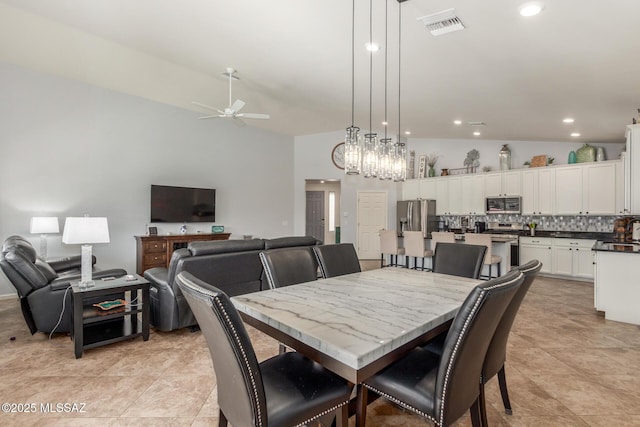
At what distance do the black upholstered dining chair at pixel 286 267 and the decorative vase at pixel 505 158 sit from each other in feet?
19.1

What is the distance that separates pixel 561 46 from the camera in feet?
9.36

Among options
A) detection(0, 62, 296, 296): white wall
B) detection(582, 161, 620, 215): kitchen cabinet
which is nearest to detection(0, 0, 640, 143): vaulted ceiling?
detection(582, 161, 620, 215): kitchen cabinet

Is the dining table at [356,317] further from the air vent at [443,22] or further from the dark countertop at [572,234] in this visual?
the dark countertop at [572,234]

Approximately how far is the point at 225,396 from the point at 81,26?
4560 millimetres

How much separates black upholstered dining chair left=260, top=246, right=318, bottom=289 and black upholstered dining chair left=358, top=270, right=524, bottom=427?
978 millimetres

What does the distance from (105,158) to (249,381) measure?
18.8ft

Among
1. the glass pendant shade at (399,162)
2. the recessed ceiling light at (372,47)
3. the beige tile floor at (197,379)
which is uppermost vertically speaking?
the recessed ceiling light at (372,47)

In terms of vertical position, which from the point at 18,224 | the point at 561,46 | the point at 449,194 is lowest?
the point at 18,224

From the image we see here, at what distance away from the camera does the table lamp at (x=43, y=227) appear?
14.9 ft

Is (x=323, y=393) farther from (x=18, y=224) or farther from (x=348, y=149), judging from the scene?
(x=18, y=224)

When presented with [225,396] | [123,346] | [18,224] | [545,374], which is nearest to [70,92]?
[18,224]

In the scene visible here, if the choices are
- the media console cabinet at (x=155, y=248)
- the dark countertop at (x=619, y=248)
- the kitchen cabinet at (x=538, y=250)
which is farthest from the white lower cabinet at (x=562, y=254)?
the media console cabinet at (x=155, y=248)

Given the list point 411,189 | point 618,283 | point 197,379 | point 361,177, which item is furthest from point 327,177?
point 197,379

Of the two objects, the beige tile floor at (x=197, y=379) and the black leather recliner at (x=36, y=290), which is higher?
the black leather recliner at (x=36, y=290)
